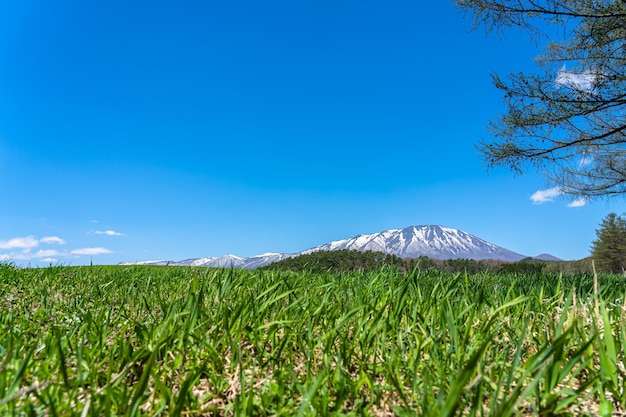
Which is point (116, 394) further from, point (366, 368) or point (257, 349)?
point (366, 368)

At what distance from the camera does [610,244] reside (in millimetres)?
46031

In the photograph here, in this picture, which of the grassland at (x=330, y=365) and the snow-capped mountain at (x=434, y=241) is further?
the snow-capped mountain at (x=434, y=241)

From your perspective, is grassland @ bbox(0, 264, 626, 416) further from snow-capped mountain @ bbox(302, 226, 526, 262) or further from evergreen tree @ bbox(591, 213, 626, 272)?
snow-capped mountain @ bbox(302, 226, 526, 262)

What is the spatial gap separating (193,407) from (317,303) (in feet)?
4.73

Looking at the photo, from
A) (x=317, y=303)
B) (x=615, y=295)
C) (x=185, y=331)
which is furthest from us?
(x=615, y=295)

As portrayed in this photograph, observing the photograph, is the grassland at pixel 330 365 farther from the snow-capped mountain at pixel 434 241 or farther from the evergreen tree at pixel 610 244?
the snow-capped mountain at pixel 434 241

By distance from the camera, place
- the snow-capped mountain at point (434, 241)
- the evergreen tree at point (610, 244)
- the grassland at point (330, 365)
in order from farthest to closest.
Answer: the snow-capped mountain at point (434, 241)
the evergreen tree at point (610, 244)
the grassland at point (330, 365)

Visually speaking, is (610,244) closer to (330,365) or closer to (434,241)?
(330,365)

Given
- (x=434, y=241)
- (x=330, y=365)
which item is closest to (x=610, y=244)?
(x=330, y=365)

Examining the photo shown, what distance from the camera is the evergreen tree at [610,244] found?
44.1 meters

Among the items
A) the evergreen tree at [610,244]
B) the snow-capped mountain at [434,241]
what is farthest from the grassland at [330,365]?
the snow-capped mountain at [434,241]

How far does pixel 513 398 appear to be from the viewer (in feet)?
3.84

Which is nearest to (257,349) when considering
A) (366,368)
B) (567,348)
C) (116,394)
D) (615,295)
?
(366,368)

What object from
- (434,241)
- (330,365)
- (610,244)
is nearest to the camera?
(330,365)
